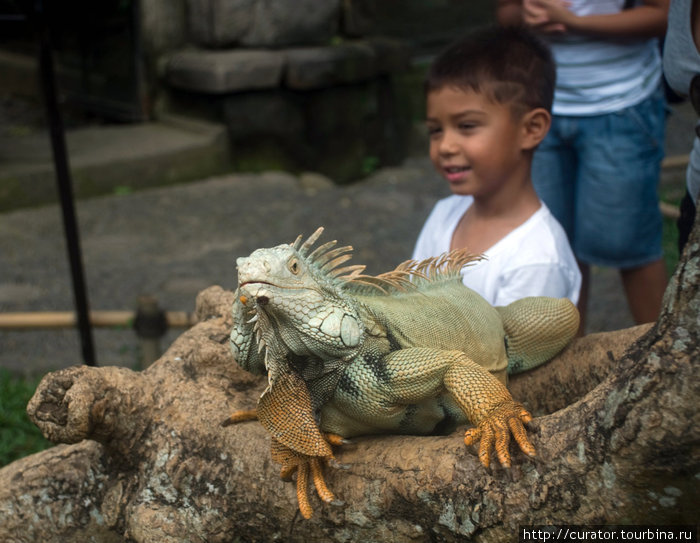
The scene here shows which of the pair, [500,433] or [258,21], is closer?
[500,433]

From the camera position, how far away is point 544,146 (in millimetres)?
3406

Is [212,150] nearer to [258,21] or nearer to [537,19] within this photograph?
[258,21]

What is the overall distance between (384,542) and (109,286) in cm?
451

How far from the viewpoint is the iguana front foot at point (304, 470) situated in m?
1.76

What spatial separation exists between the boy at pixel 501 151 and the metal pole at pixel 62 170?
1874 millimetres

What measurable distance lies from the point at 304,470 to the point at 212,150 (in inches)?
259

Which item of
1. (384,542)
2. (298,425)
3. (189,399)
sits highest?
(298,425)

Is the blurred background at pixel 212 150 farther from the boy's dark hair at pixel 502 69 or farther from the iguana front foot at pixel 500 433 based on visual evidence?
the iguana front foot at pixel 500 433

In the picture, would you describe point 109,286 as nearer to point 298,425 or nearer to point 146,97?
point 146,97

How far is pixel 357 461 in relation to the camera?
6.09 feet

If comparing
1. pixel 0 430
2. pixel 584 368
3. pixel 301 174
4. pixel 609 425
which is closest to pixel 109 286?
pixel 0 430

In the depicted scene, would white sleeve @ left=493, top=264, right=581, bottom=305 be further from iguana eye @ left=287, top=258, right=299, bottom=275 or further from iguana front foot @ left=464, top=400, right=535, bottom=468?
iguana eye @ left=287, top=258, right=299, bottom=275

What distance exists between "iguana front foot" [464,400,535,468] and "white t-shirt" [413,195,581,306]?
1.01m

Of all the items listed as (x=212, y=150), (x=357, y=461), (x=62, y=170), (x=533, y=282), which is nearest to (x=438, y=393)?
(x=357, y=461)
